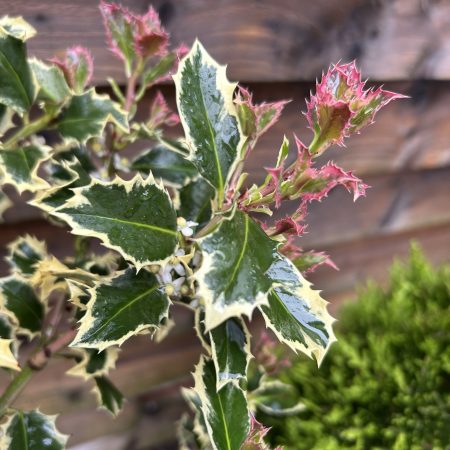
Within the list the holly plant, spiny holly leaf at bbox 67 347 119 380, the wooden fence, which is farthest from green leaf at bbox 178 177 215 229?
the wooden fence

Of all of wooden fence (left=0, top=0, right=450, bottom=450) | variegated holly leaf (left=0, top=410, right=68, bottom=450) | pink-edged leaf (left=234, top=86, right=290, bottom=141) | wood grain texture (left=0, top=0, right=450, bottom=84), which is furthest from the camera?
wooden fence (left=0, top=0, right=450, bottom=450)

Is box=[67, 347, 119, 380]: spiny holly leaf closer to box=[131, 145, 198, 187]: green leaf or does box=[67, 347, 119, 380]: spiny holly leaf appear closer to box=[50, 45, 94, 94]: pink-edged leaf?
box=[131, 145, 198, 187]: green leaf

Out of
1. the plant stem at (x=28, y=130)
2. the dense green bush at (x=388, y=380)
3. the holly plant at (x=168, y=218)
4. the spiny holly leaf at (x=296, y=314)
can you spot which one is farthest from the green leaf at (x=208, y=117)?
the dense green bush at (x=388, y=380)

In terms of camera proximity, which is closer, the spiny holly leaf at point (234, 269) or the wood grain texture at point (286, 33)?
the spiny holly leaf at point (234, 269)

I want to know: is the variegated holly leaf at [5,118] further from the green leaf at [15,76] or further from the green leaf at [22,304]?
the green leaf at [22,304]

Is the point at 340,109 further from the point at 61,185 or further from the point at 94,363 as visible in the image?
the point at 94,363

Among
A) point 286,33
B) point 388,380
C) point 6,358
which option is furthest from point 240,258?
point 286,33
